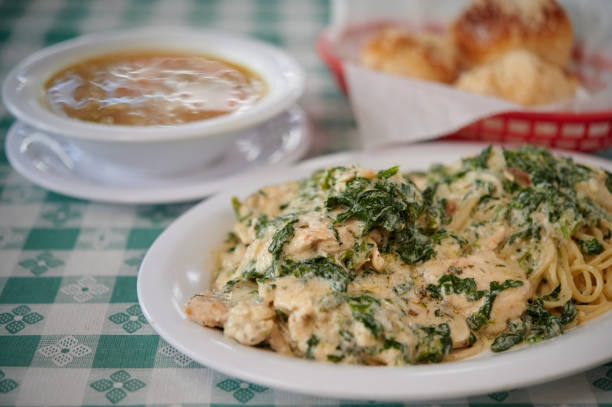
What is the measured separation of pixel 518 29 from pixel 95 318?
430 centimetres

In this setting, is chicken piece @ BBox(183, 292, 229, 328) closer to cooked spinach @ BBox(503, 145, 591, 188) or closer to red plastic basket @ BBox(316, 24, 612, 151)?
cooked spinach @ BBox(503, 145, 591, 188)

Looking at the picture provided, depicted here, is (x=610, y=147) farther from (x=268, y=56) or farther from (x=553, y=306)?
(x=268, y=56)

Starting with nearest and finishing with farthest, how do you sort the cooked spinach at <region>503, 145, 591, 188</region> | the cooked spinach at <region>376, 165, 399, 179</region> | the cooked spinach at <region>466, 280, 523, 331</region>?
the cooked spinach at <region>466, 280, 523, 331</region>, the cooked spinach at <region>376, 165, 399, 179</region>, the cooked spinach at <region>503, 145, 591, 188</region>

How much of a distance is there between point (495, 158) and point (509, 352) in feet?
4.96

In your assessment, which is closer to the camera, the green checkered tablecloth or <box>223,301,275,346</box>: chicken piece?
<box>223,301,275,346</box>: chicken piece

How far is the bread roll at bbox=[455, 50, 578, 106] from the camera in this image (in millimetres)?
4895

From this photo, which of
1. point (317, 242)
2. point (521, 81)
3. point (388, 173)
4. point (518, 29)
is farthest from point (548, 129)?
point (317, 242)

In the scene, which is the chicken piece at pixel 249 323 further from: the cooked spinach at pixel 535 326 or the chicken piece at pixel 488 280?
the cooked spinach at pixel 535 326

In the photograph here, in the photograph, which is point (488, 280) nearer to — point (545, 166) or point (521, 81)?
point (545, 166)

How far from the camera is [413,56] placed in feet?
17.7

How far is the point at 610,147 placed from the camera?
5281 mm

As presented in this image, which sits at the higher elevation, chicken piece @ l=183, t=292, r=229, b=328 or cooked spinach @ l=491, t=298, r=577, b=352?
cooked spinach @ l=491, t=298, r=577, b=352

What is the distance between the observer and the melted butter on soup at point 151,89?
446 centimetres

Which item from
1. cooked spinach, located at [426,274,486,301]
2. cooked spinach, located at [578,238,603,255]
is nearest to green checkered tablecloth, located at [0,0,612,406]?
cooked spinach, located at [426,274,486,301]
